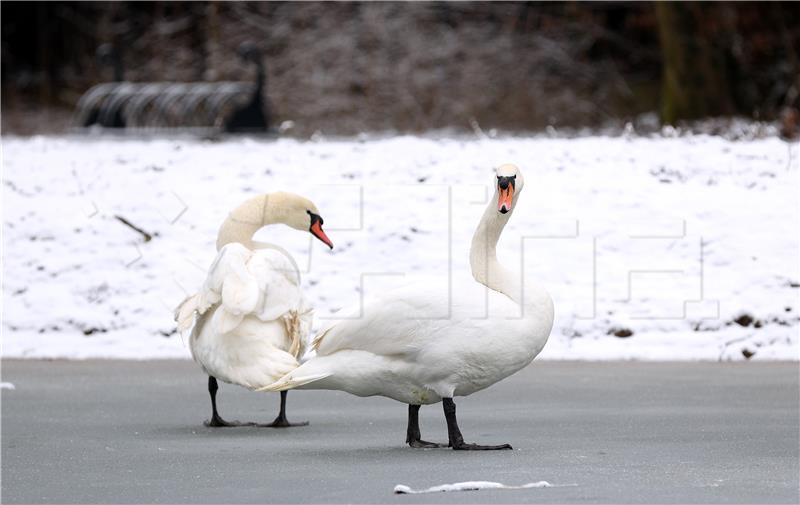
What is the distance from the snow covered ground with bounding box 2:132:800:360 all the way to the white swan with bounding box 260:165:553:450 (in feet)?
14.5

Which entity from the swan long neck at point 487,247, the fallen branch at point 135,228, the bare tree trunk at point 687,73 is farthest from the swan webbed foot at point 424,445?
the bare tree trunk at point 687,73

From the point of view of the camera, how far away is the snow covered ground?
40.4ft

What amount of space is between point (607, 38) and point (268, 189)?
61.0 ft

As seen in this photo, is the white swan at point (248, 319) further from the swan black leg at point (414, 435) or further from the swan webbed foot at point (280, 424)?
the swan black leg at point (414, 435)

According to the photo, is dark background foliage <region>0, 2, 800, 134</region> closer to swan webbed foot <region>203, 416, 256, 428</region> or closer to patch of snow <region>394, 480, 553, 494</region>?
swan webbed foot <region>203, 416, 256, 428</region>

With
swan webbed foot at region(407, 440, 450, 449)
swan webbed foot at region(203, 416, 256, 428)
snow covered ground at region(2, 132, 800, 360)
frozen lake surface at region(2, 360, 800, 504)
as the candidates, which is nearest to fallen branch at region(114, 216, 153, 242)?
snow covered ground at region(2, 132, 800, 360)

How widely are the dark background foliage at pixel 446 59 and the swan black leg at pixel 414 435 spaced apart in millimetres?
20918

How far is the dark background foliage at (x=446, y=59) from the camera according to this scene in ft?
98.0

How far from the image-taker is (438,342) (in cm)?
731

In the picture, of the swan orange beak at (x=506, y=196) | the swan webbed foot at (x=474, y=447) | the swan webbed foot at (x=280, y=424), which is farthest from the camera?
the swan webbed foot at (x=280, y=424)

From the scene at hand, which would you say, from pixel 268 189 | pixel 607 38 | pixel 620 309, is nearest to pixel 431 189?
pixel 268 189

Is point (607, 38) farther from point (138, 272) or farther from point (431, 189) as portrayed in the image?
point (138, 272)

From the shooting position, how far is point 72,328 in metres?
12.6

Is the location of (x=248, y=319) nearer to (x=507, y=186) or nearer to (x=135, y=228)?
(x=507, y=186)
